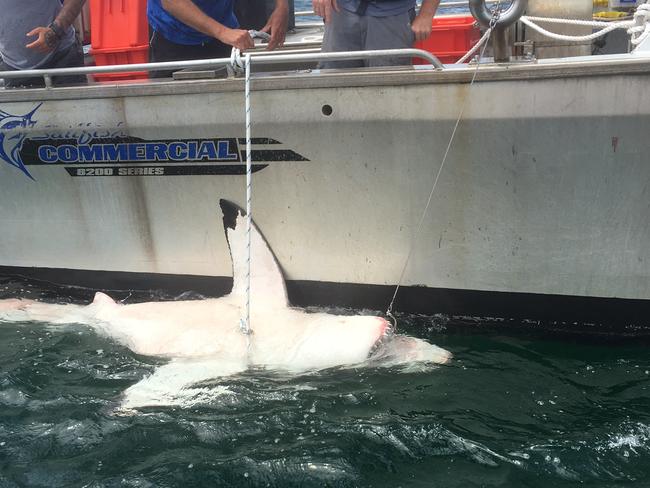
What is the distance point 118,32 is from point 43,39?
2.16 ft

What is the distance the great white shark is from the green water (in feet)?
0.38

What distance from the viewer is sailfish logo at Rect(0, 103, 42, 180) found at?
15.7 ft

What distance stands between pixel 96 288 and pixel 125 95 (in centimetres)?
153

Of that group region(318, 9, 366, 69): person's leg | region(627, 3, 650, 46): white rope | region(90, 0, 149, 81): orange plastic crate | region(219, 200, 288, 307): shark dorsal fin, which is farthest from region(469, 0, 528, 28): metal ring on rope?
region(90, 0, 149, 81): orange plastic crate

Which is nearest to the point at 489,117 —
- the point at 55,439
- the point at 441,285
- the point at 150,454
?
the point at 441,285

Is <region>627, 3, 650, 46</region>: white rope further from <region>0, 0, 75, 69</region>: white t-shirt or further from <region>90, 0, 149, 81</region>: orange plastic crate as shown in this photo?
<region>0, 0, 75, 69</region>: white t-shirt

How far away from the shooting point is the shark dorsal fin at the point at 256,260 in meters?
4.62

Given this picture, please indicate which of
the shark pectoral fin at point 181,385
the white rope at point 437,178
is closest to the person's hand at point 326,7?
the white rope at point 437,178

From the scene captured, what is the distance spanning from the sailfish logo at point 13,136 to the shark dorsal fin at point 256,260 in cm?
144

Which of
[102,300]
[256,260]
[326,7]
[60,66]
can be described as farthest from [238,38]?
[102,300]

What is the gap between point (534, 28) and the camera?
415cm

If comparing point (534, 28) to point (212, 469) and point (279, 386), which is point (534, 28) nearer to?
point (279, 386)

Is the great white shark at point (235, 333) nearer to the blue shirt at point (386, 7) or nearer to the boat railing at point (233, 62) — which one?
the boat railing at point (233, 62)

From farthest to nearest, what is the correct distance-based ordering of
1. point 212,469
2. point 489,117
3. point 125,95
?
point 125,95 < point 489,117 < point 212,469
